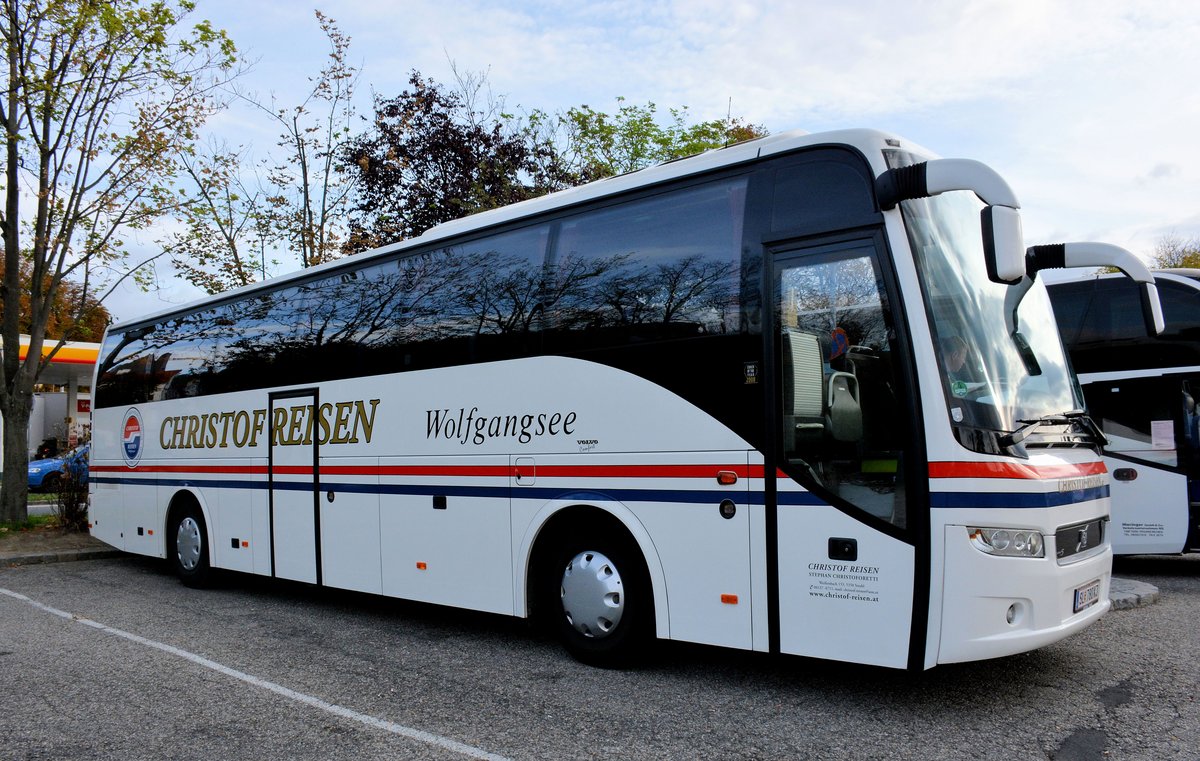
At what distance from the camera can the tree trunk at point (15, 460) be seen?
575 inches

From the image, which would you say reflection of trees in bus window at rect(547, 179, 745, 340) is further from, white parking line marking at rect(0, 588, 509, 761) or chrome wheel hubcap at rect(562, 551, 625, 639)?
white parking line marking at rect(0, 588, 509, 761)

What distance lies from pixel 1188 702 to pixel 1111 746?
111 cm

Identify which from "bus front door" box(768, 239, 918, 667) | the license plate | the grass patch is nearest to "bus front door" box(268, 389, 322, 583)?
"bus front door" box(768, 239, 918, 667)

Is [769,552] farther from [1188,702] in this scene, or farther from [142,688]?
[142,688]

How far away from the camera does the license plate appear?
16.7 ft

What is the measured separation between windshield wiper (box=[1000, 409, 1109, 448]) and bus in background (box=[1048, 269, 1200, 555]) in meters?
4.96

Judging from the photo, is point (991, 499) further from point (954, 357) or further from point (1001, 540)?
point (954, 357)

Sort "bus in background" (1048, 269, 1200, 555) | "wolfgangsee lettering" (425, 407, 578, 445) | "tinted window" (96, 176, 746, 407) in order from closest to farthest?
"tinted window" (96, 176, 746, 407)
"wolfgangsee lettering" (425, 407, 578, 445)
"bus in background" (1048, 269, 1200, 555)

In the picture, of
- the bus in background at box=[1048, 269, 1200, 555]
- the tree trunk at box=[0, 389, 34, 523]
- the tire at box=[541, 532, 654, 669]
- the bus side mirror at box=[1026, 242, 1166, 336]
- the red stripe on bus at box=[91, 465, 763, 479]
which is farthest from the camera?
the tree trunk at box=[0, 389, 34, 523]

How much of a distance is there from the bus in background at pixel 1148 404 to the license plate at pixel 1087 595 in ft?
17.7

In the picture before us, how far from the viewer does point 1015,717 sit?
5035 millimetres

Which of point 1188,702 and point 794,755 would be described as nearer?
point 794,755

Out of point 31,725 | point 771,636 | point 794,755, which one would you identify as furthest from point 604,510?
point 31,725

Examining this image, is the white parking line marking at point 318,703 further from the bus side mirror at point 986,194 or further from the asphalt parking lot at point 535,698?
the bus side mirror at point 986,194
